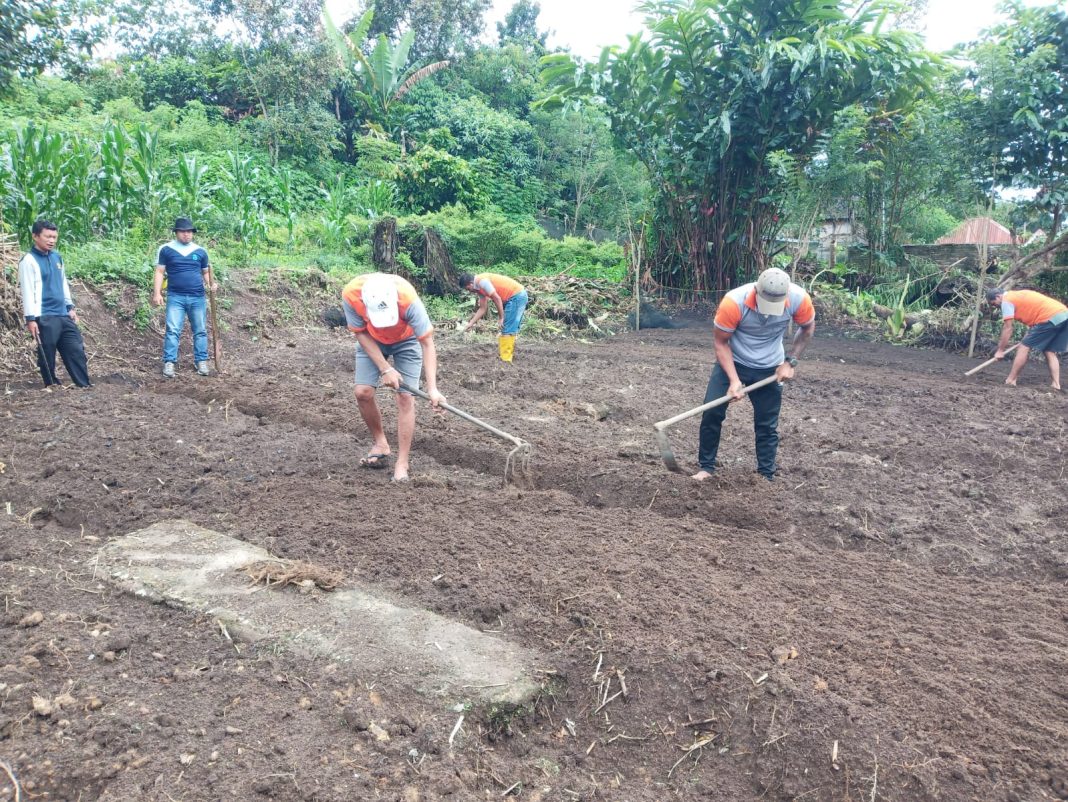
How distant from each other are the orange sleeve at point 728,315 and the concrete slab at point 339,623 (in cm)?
274

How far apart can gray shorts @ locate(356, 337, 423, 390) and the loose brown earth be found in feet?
2.20

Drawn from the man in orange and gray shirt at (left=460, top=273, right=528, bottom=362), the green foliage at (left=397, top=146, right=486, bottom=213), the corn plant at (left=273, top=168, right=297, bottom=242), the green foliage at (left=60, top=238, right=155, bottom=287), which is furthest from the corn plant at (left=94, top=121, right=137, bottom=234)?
the green foliage at (left=397, top=146, right=486, bottom=213)

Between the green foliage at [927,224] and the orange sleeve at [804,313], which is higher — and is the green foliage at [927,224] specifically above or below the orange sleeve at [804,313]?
above

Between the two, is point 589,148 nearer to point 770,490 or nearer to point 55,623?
point 770,490

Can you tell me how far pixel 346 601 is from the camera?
3.48 m

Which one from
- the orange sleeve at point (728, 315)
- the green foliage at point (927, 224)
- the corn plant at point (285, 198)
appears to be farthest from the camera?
the green foliage at point (927, 224)

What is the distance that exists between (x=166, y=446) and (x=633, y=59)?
38.4ft

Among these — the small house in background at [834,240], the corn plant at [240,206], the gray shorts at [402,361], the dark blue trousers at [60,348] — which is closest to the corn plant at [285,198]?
the corn plant at [240,206]

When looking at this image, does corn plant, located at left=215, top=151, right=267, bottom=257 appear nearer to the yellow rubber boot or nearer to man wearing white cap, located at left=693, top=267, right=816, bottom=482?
the yellow rubber boot

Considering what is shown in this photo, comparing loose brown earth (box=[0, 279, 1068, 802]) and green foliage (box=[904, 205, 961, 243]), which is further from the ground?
green foliage (box=[904, 205, 961, 243])

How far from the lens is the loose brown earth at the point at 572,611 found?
2.59 m

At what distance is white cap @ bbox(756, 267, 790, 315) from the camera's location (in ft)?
15.6

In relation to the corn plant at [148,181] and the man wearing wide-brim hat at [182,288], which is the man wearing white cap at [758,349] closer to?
the man wearing wide-brim hat at [182,288]

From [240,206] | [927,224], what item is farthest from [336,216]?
[927,224]
